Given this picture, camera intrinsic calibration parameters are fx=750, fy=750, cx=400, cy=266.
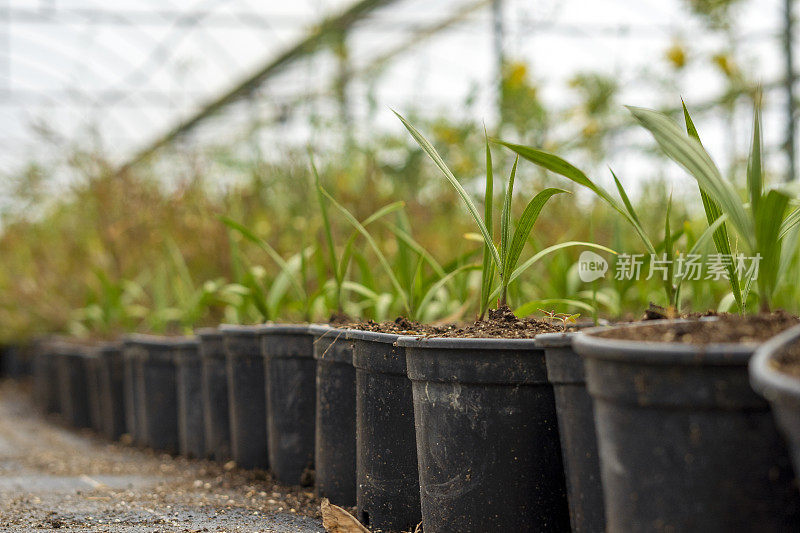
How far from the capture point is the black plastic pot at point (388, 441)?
1.49 meters

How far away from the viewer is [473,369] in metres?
1.24

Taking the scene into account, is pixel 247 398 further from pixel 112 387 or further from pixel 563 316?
pixel 112 387

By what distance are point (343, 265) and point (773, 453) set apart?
128 centimetres

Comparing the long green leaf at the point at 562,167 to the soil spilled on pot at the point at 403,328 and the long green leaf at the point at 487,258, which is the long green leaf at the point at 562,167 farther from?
the soil spilled on pot at the point at 403,328

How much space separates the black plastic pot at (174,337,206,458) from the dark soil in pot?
1.65 metres

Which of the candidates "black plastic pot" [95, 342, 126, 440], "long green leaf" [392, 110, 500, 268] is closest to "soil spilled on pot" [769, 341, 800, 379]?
"long green leaf" [392, 110, 500, 268]

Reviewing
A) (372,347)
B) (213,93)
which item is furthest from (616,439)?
(213,93)

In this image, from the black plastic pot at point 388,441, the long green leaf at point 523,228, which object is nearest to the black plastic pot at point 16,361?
the black plastic pot at point 388,441

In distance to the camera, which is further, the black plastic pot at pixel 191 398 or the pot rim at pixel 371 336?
the black plastic pot at pixel 191 398

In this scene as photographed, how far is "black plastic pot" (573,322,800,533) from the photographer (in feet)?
2.74

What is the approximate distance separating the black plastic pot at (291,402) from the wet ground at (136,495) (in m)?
0.07

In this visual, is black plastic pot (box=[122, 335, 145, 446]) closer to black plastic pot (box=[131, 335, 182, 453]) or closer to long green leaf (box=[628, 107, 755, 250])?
black plastic pot (box=[131, 335, 182, 453])

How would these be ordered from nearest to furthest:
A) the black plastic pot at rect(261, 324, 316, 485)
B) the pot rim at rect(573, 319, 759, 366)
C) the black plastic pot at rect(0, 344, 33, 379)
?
the pot rim at rect(573, 319, 759, 366)
the black plastic pot at rect(261, 324, 316, 485)
the black plastic pot at rect(0, 344, 33, 379)

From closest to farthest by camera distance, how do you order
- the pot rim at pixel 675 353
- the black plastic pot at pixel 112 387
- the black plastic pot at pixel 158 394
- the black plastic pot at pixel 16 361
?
the pot rim at pixel 675 353, the black plastic pot at pixel 158 394, the black plastic pot at pixel 112 387, the black plastic pot at pixel 16 361
